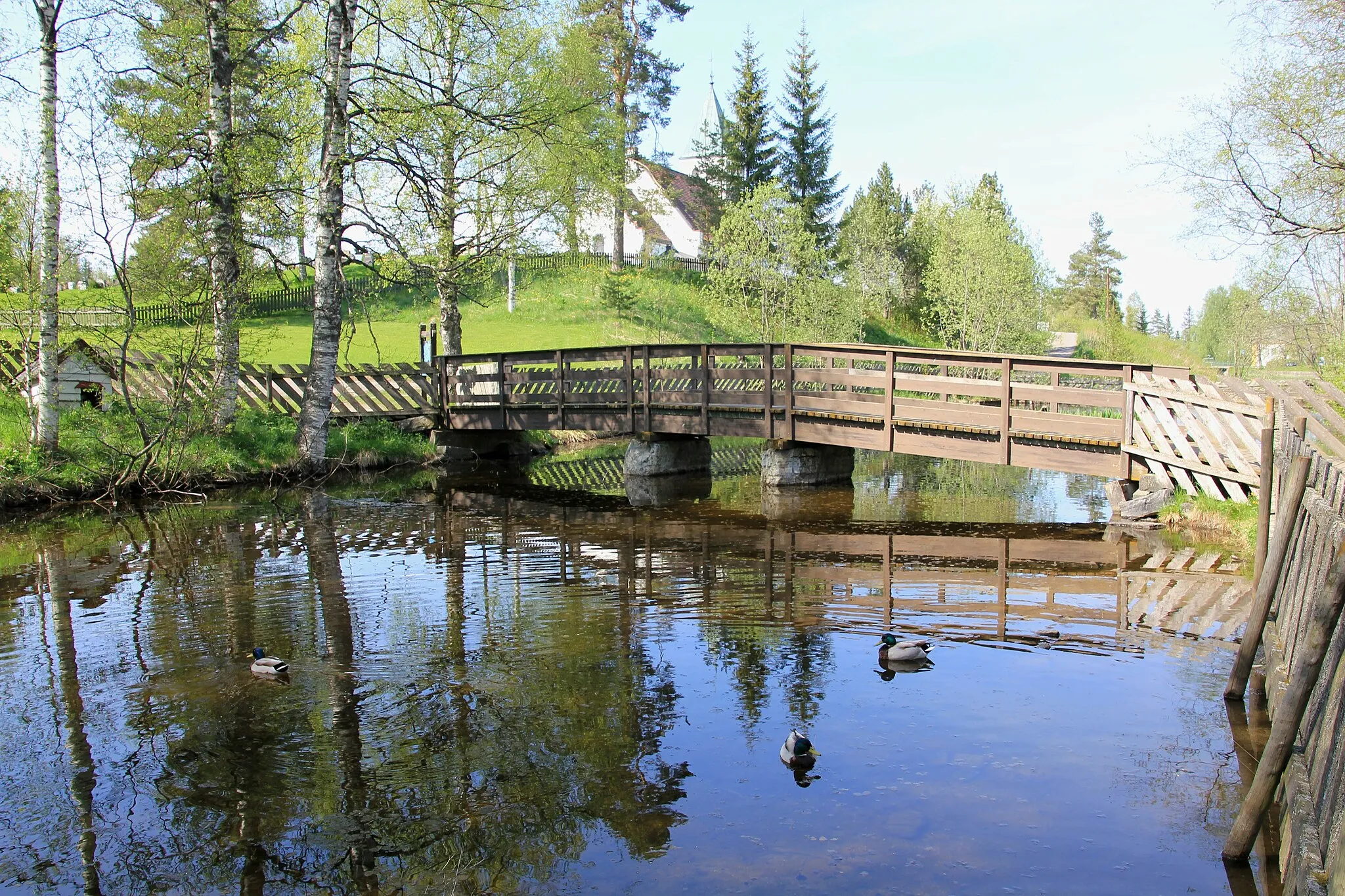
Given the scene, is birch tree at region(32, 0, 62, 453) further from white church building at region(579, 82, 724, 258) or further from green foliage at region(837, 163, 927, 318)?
green foliage at region(837, 163, 927, 318)

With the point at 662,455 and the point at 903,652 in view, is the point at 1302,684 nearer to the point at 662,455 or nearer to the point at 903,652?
the point at 903,652

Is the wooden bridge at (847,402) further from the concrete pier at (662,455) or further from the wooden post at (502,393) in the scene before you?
the concrete pier at (662,455)

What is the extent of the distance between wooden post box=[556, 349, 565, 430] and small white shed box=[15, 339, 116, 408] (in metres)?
9.17

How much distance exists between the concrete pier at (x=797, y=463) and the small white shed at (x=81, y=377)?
1330cm

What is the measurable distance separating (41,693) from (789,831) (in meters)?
6.25

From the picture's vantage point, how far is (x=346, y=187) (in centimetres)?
2638

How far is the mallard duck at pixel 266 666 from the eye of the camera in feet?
25.3

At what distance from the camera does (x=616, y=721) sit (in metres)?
6.86

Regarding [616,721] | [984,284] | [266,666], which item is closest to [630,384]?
[266,666]

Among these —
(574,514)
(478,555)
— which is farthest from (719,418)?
(478,555)

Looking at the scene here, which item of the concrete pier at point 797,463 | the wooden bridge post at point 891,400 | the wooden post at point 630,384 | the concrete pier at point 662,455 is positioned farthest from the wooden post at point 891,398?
the wooden post at point 630,384

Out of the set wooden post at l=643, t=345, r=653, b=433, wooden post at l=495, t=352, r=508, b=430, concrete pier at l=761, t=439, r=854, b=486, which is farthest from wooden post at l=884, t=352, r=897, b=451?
wooden post at l=495, t=352, r=508, b=430

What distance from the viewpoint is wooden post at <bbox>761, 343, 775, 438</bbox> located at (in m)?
18.1

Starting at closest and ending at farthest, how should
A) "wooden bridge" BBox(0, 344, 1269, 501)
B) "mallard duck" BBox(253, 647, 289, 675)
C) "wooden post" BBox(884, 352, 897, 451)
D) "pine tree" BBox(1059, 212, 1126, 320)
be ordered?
1. "mallard duck" BBox(253, 647, 289, 675)
2. "wooden bridge" BBox(0, 344, 1269, 501)
3. "wooden post" BBox(884, 352, 897, 451)
4. "pine tree" BBox(1059, 212, 1126, 320)
